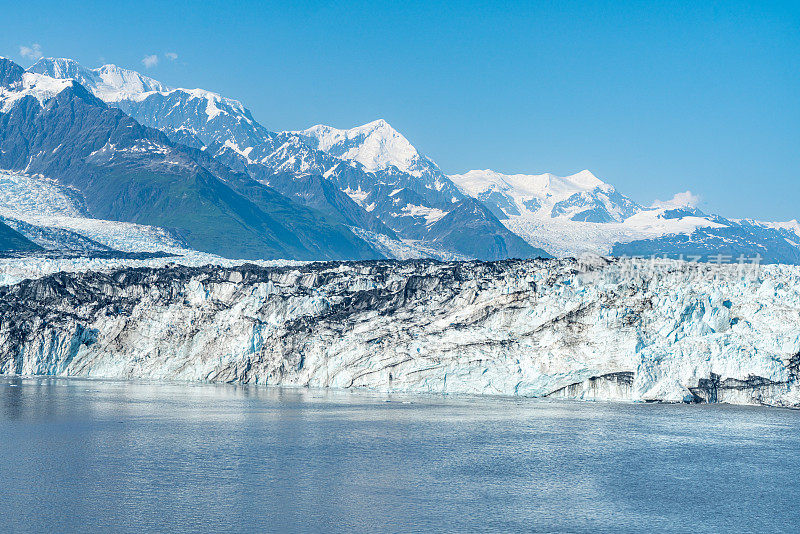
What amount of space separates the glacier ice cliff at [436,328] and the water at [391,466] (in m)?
3.03

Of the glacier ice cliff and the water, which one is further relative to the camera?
the glacier ice cliff

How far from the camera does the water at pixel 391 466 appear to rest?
101ft

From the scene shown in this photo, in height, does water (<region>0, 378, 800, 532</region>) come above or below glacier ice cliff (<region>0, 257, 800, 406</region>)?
below

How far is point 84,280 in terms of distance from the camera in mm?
87250

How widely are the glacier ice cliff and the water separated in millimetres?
3028

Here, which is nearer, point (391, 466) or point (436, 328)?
point (391, 466)

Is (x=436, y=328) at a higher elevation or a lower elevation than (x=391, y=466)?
higher

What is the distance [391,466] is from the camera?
3981cm

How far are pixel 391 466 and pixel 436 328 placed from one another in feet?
102

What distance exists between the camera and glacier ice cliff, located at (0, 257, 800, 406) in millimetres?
60000

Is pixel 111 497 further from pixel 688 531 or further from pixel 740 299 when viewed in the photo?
pixel 740 299

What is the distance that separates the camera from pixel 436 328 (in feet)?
230

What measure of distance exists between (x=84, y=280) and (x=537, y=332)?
4905cm

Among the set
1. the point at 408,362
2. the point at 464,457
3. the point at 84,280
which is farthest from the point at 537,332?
the point at 84,280
